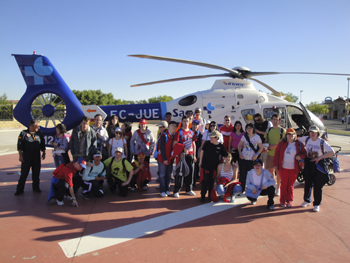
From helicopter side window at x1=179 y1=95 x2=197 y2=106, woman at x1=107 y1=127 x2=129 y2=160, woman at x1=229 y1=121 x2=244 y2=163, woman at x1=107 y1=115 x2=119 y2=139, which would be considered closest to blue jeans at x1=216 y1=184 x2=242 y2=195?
woman at x1=229 y1=121 x2=244 y2=163

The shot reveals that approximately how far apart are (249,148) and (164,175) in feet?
6.57

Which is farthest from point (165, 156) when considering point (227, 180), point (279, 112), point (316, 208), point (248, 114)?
point (279, 112)

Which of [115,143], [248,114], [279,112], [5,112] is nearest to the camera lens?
[115,143]

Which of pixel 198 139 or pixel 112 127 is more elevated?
pixel 112 127

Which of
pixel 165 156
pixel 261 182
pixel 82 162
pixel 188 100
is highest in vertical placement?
pixel 188 100

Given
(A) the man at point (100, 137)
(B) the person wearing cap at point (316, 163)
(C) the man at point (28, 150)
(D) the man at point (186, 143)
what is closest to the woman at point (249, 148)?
(B) the person wearing cap at point (316, 163)

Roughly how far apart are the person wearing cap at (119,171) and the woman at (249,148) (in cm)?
255

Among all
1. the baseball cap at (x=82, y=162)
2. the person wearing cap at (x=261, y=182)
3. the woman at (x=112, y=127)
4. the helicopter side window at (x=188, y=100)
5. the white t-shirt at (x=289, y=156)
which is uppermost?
the helicopter side window at (x=188, y=100)

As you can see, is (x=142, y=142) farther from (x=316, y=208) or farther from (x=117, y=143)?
(x=316, y=208)

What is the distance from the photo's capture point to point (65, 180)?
15.0 feet

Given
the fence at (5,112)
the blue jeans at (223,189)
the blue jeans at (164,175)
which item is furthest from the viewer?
the fence at (5,112)

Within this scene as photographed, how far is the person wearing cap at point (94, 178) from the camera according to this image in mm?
4879

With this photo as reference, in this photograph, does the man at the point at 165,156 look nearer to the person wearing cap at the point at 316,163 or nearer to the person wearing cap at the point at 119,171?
the person wearing cap at the point at 119,171

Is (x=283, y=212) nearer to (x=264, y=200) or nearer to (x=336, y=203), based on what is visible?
(x=264, y=200)
